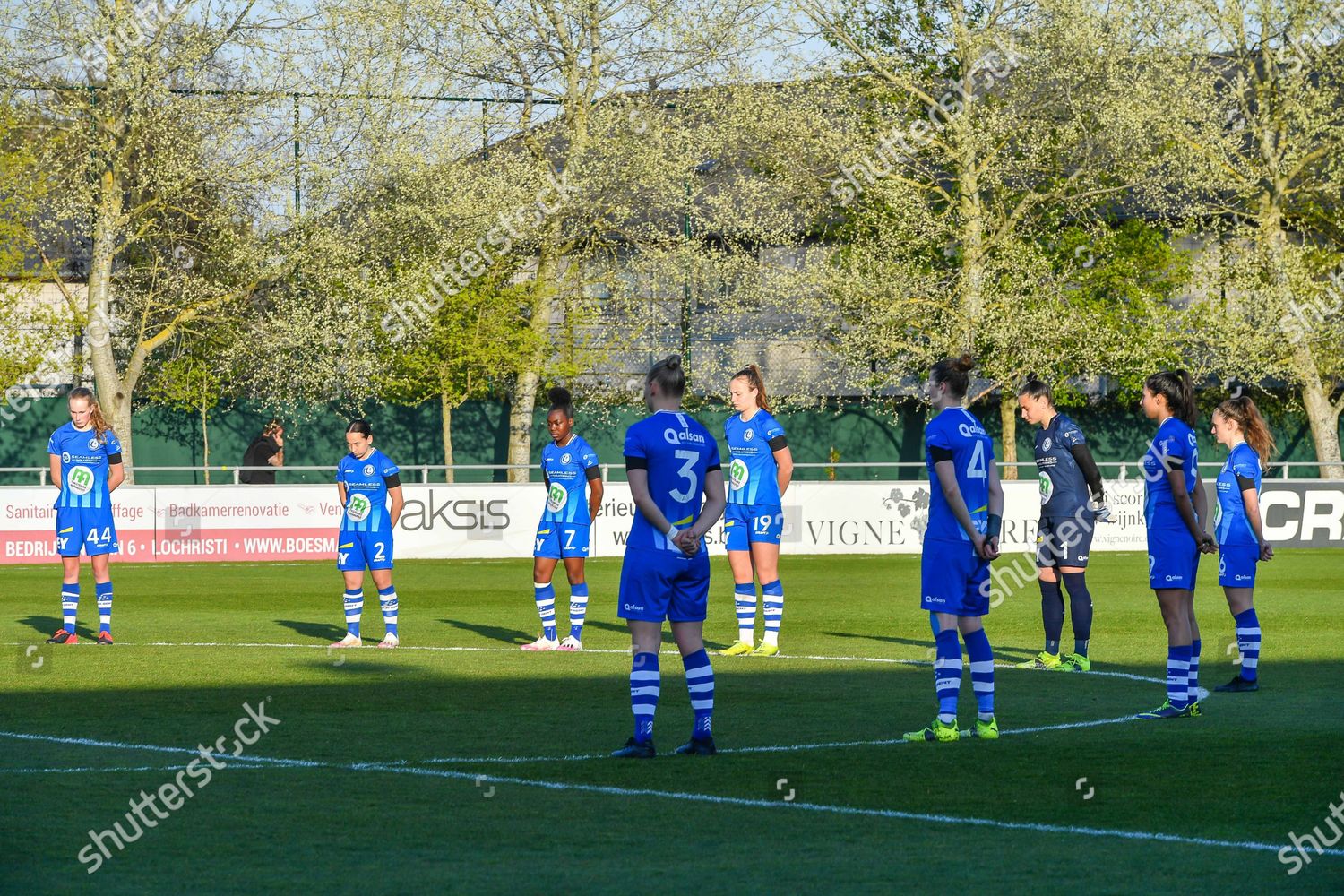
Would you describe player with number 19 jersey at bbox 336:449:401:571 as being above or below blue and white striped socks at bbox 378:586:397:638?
above

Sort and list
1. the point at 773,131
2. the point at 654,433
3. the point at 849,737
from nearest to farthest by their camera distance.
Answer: the point at 654,433
the point at 849,737
the point at 773,131

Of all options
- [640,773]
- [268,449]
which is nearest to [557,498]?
[640,773]

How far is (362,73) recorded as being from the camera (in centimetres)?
3269

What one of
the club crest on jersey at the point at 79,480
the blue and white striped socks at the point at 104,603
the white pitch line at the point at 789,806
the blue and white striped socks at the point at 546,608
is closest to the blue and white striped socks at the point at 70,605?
the blue and white striped socks at the point at 104,603

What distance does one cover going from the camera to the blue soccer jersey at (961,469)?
9.05 metres

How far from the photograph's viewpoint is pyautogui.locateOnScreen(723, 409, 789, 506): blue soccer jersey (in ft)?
44.3

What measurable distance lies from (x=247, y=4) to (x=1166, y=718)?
26.8 metres

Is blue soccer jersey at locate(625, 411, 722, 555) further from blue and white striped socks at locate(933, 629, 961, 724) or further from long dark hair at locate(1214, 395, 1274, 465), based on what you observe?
long dark hair at locate(1214, 395, 1274, 465)

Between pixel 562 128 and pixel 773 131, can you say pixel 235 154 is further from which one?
→ pixel 773 131

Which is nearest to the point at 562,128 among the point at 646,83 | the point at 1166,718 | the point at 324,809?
the point at 646,83

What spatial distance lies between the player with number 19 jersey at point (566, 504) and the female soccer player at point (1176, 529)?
213 inches

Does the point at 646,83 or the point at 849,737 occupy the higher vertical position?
the point at 646,83

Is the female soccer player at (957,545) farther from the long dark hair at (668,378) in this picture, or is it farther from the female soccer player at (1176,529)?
the long dark hair at (668,378)

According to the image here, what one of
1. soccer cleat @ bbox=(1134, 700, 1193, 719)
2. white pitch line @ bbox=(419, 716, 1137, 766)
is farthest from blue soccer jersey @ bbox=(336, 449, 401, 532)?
soccer cleat @ bbox=(1134, 700, 1193, 719)
